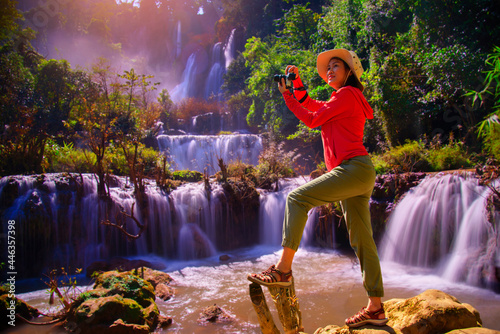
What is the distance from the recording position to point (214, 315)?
458 centimetres

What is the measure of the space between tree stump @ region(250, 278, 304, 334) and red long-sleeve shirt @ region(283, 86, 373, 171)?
1.08 metres

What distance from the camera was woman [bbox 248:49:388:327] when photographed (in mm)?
2217

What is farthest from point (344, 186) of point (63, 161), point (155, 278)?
point (63, 161)

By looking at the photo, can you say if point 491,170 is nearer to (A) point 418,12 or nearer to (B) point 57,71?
(A) point 418,12

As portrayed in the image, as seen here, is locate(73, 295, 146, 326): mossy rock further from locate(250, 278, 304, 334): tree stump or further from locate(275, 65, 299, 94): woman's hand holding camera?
locate(275, 65, 299, 94): woman's hand holding camera

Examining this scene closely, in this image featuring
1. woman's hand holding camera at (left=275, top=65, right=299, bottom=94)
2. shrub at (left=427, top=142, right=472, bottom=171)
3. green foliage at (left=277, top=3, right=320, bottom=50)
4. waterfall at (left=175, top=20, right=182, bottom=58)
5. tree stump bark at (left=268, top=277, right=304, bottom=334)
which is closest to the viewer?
tree stump bark at (left=268, top=277, right=304, bottom=334)

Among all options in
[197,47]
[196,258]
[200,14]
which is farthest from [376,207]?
[200,14]

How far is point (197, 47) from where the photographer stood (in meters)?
44.2

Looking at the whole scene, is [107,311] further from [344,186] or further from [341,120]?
[341,120]

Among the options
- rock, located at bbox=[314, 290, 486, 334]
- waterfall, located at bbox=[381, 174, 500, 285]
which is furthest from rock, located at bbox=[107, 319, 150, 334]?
waterfall, located at bbox=[381, 174, 500, 285]

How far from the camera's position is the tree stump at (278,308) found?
2297 mm

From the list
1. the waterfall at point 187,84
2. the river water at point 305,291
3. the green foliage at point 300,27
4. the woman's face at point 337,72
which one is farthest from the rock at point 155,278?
the waterfall at point 187,84

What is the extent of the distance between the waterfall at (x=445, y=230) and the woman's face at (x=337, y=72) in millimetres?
4855

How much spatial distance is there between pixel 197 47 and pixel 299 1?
2150 centimetres
